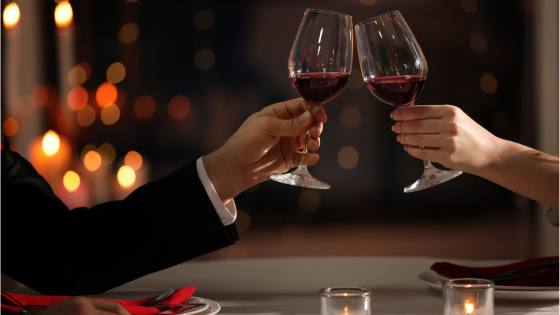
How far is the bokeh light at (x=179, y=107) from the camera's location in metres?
2.39

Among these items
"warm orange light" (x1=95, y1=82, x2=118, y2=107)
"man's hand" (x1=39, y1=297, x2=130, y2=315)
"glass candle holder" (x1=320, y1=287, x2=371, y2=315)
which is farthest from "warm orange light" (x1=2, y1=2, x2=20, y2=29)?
"glass candle holder" (x1=320, y1=287, x2=371, y2=315)

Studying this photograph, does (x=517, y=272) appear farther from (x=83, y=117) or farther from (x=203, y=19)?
(x=83, y=117)

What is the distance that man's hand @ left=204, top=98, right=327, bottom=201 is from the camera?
123 centimetres

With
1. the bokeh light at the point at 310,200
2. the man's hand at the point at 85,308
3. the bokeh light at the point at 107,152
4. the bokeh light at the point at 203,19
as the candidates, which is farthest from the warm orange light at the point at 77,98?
the man's hand at the point at 85,308

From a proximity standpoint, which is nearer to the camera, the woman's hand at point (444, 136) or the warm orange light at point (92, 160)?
the woman's hand at point (444, 136)

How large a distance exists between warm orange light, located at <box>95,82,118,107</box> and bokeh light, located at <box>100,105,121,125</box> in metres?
0.02

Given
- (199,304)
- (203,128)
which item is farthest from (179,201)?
(203,128)

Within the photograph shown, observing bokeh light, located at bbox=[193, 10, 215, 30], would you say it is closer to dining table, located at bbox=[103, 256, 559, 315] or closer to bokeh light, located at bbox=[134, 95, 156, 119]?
bokeh light, located at bbox=[134, 95, 156, 119]

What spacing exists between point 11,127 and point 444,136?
160 centimetres

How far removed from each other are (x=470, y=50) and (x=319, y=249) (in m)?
0.78

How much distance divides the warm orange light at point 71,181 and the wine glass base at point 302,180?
1.30 m

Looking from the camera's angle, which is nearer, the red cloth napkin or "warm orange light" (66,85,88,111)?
the red cloth napkin

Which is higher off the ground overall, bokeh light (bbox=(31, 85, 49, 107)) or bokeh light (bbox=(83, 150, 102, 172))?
bokeh light (bbox=(31, 85, 49, 107))

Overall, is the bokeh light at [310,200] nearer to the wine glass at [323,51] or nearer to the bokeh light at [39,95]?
the bokeh light at [39,95]
